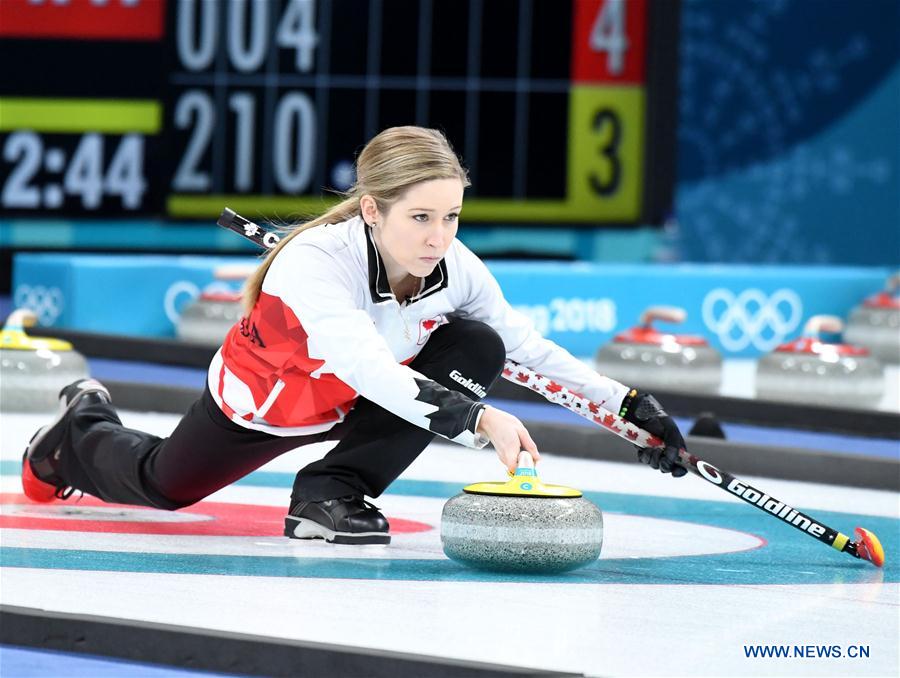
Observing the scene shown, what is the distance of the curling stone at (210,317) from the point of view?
7.38 m

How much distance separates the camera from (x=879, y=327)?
8.63 meters

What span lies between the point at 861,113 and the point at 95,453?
10806 mm

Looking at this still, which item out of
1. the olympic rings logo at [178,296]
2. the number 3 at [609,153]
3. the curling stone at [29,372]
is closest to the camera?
the curling stone at [29,372]

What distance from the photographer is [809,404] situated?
19.8 ft

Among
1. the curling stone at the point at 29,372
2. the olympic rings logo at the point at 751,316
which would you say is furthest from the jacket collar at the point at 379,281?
the olympic rings logo at the point at 751,316

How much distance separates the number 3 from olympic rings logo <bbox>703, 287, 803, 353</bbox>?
1.15 metres

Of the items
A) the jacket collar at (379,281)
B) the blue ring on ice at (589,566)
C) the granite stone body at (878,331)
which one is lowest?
the granite stone body at (878,331)

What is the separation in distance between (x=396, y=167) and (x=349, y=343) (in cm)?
32

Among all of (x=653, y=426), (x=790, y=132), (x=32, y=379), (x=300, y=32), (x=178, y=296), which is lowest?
(x=178, y=296)

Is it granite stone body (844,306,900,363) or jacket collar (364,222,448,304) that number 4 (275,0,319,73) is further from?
jacket collar (364,222,448,304)

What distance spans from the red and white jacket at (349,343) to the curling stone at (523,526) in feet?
0.33

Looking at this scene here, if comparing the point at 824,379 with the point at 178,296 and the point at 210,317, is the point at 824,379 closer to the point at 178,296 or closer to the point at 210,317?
the point at 210,317

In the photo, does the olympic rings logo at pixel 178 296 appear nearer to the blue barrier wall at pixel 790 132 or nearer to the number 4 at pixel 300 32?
the number 4 at pixel 300 32

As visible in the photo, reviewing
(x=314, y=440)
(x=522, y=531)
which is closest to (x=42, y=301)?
(x=314, y=440)
